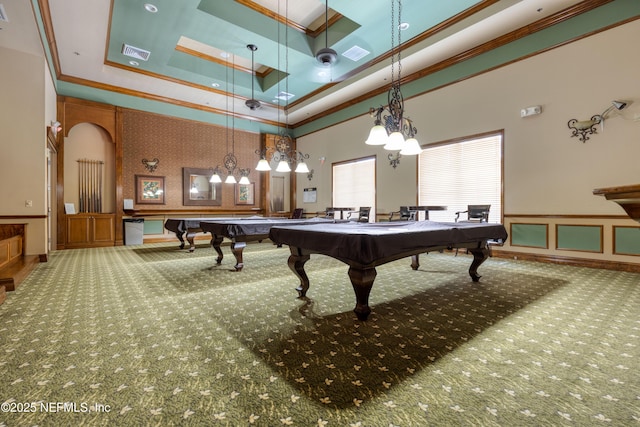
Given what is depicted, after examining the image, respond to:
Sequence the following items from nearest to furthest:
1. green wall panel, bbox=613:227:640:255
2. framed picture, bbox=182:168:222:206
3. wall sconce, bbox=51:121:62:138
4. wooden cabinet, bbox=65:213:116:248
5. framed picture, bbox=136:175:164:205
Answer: green wall panel, bbox=613:227:640:255 → wall sconce, bbox=51:121:62:138 → wooden cabinet, bbox=65:213:116:248 → framed picture, bbox=136:175:164:205 → framed picture, bbox=182:168:222:206

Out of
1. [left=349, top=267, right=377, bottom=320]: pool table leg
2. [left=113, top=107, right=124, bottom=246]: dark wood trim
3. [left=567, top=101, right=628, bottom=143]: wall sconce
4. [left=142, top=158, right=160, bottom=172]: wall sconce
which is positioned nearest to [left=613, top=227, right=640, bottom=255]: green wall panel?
[left=567, top=101, right=628, bottom=143]: wall sconce

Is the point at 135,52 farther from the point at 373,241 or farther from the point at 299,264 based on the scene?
the point at 373,241

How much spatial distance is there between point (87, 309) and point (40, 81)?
16.9 ft

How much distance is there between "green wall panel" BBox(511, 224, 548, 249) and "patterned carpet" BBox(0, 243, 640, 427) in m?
1.71

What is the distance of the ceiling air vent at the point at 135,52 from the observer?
6293 millimetres

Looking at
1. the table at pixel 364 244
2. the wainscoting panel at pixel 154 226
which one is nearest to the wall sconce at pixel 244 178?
the wainscoting panel at pixel 154 226

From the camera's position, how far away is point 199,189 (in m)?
9.48

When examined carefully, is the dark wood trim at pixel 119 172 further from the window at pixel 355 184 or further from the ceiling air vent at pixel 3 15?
the window at pixel 355 184

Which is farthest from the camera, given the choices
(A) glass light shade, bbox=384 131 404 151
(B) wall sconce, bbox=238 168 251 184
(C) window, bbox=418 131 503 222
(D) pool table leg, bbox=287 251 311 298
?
(B) wall sconce, bbox=238 168 251 184

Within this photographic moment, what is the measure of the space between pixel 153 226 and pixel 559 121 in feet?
32.6

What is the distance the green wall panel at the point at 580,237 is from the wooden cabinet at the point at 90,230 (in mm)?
10210

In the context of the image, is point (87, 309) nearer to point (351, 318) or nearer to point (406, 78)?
point (351, 318)

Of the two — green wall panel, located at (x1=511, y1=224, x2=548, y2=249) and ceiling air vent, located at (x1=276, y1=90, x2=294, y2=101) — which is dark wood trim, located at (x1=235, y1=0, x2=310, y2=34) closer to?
ceiling air vent, located at (x1=276, y1=90, x2=294, y2=101)

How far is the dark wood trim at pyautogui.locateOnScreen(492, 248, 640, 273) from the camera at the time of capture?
14.4ft
